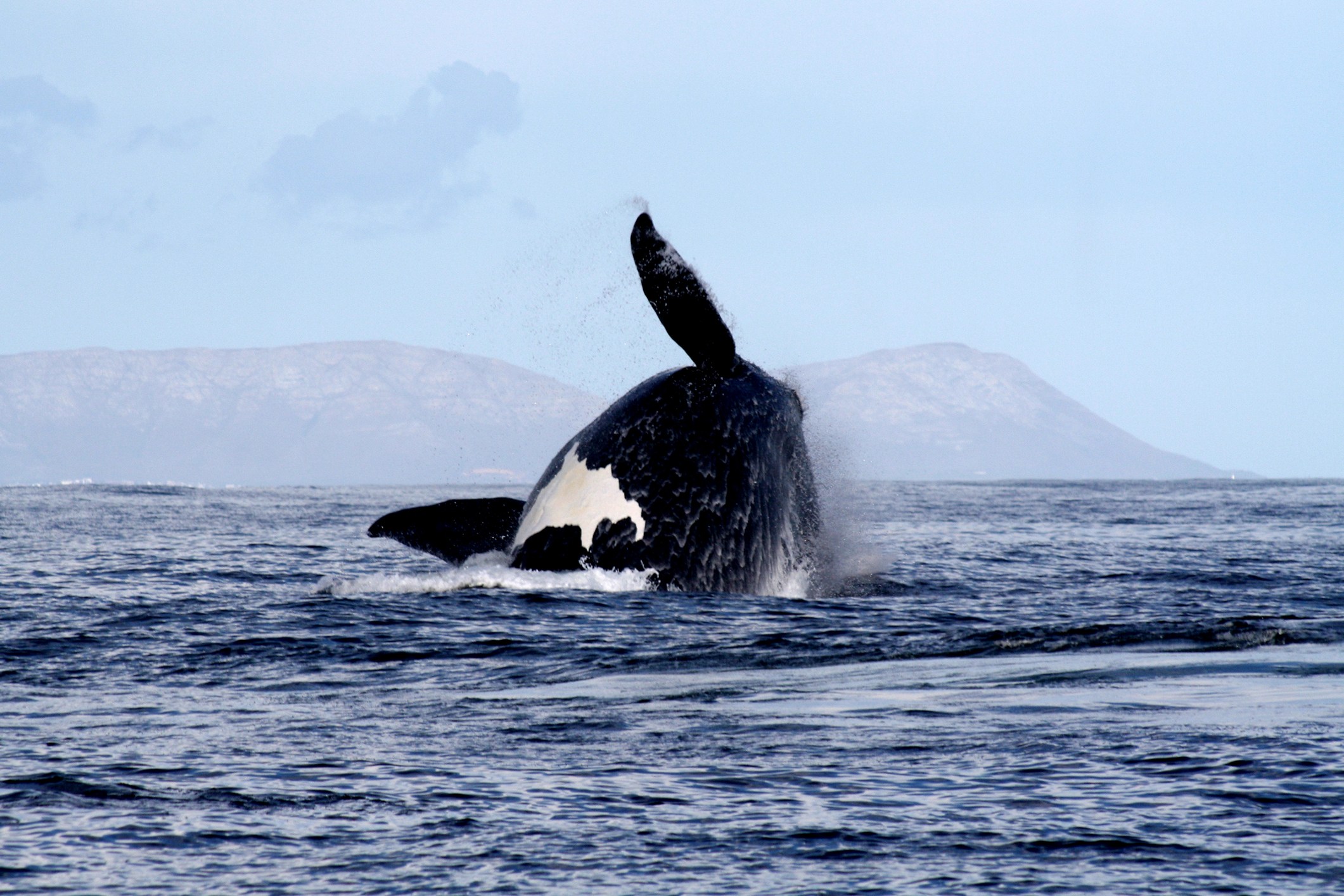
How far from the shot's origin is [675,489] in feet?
38.3

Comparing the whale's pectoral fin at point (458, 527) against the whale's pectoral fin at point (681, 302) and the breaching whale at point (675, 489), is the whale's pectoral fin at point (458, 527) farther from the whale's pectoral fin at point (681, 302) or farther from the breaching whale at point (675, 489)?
the whale's pectoral fin at point (681, 302)

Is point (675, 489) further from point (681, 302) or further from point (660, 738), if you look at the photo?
point (660, 738)

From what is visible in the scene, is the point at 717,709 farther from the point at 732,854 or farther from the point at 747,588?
the point at 747,588

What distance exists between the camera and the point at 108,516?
29234mm

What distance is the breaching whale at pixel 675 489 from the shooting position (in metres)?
11.6

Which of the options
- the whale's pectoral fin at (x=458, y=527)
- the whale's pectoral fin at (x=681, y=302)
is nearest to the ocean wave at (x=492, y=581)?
the whale's pectoral fin at (x=458, y=527)

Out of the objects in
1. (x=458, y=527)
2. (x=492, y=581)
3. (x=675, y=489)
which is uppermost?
(x=675, y=489)

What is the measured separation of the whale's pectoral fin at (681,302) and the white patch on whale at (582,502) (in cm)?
135

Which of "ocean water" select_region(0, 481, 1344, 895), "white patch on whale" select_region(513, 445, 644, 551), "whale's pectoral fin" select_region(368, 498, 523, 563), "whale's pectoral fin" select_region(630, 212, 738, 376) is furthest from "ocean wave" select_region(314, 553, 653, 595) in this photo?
"whale's pectoral fin" select_region(630, 212, 738, 376)

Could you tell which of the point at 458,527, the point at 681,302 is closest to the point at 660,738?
the point at 681,302

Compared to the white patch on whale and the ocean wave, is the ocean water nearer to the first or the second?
the ocean wave

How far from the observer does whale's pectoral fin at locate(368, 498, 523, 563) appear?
1276 centimetres

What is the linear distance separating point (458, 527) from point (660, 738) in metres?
7.47

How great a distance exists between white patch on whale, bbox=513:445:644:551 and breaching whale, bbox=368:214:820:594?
0.04 feet
